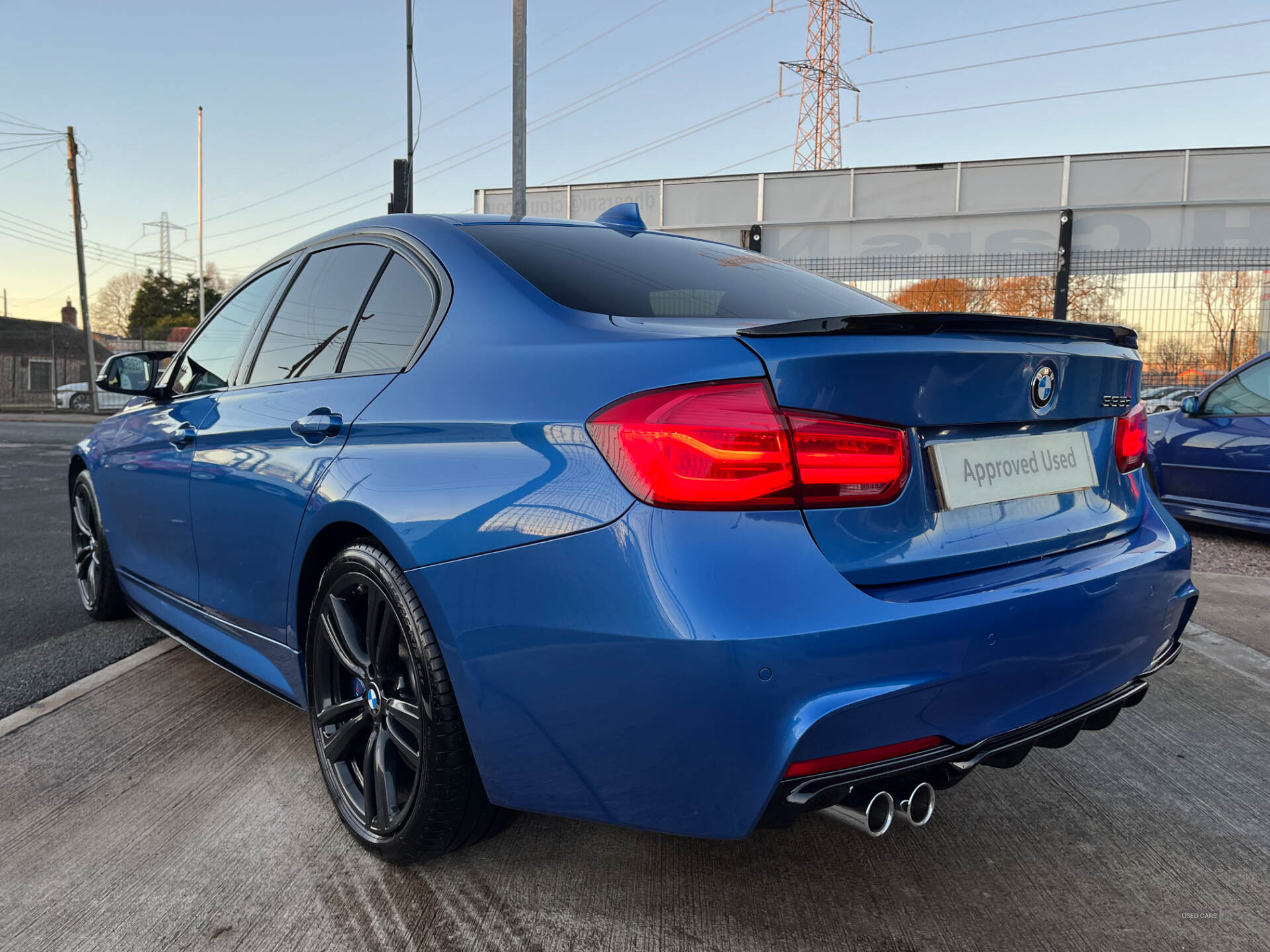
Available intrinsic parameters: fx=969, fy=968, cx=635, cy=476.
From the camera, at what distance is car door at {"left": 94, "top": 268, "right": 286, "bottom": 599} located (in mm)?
→ 3066

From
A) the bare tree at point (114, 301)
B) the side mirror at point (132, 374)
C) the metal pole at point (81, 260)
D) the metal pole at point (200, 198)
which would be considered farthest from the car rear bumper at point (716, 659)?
the bare tree at point (114, 301)

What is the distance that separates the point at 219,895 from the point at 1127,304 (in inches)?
653

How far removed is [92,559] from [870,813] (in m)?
3.64

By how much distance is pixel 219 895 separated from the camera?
80.9 inches

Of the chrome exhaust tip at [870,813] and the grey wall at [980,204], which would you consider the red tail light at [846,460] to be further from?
the grey wall at [980,204]

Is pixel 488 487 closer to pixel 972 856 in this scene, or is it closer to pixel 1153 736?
pixel 972 856

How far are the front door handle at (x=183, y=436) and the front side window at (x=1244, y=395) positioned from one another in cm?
620

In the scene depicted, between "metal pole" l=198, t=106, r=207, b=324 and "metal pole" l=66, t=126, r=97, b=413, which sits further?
"metal pole" l=198, t=106, r=207, b=324

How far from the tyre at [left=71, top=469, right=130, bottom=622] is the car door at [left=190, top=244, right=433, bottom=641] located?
129 centimetres

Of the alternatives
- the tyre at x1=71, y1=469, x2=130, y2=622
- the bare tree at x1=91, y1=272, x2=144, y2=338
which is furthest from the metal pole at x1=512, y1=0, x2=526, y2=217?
the bare tree at x1=91, y1=272, x2=144, y2=338

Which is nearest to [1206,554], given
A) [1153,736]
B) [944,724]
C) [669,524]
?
[1153,736]

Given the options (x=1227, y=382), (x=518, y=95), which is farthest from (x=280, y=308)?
(x=518, y=95)

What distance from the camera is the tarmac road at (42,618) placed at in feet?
11.3

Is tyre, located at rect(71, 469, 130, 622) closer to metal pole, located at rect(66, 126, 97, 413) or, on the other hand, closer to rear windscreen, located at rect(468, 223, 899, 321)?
rear windscreen, located at rect(468, 223, 899, 321)
